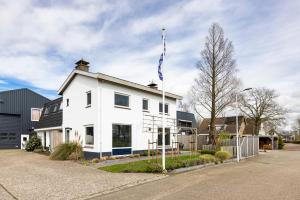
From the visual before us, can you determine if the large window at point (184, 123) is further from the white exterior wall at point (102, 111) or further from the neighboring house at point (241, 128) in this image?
the white exterior wall at point (102, 111)

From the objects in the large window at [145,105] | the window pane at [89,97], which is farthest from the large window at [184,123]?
the window pane at [89,97]

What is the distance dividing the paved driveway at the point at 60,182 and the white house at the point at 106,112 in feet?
15.8

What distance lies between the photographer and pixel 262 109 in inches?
2007

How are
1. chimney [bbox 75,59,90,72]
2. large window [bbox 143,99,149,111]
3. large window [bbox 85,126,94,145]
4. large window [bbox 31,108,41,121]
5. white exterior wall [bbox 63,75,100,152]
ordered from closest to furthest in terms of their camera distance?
white exterior wall [bbox 63,75,100,152] < large window [bbox 85,126,94,145] < chimney [bbox 75,59,90,72] < large window [bbox 143,99,149,111] < large window [bbox 31,108,41,121]

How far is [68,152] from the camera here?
65.6 ft

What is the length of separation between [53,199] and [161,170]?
6.31 meters

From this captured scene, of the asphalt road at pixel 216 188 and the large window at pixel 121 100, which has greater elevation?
the large window at pixel 121 100

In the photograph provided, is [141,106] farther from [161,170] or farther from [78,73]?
[161,170]

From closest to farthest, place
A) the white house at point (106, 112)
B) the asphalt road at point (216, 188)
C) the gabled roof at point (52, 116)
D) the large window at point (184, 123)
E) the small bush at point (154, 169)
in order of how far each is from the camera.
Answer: the asphalt road at point (216, 188) → the small bush at point (154, 169) → the white house at point (106, 112) → the gabled roof at point (52, 116) → the large window at point (184, 123)

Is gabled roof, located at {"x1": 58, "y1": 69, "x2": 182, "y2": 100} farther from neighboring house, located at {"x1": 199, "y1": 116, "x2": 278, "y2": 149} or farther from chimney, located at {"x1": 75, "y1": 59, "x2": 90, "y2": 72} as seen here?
neighboring house, located at {"x1": 199, "y1": 116, "x2": 278, "y2": 149}

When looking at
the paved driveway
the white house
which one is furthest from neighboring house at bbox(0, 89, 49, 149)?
the paved driveway

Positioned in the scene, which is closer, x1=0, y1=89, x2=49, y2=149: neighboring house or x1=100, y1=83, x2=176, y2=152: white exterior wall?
x1=100, y1=83, x2=176, y2=152: white exterior wall

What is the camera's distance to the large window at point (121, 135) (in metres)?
21.0

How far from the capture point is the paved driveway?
10039 mm
